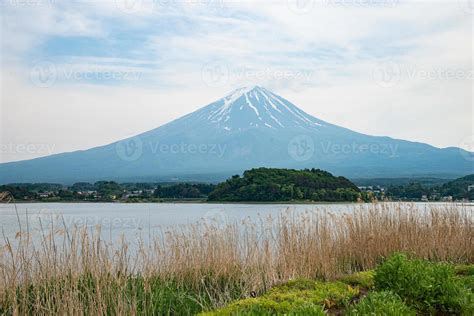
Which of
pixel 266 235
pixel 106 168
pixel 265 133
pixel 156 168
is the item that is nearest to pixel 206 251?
pixel 266 235

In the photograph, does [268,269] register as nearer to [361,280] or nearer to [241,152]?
[361,280]

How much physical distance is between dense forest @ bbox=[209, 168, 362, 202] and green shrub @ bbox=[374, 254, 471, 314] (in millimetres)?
27810

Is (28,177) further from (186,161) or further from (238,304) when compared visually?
(238,304)

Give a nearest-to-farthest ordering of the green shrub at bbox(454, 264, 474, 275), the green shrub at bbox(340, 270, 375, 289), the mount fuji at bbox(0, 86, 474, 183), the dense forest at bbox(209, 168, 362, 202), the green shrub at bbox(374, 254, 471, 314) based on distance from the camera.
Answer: the green shrub at bbox(374, 254, 471, 314) < the green shrub at bbox(340, 270, 375, 289) < the green shrub at bbox(454, 264, 474, 275) < the dense forest at bbox(209, 168, 362, 202) < the mount fuji at bbox(0, 86, 474, 183)

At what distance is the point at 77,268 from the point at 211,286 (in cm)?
192

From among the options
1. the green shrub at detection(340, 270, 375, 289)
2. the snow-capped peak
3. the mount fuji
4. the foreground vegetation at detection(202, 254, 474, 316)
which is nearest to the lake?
the foreground vegetation at detection(202, 254, 474, 316)

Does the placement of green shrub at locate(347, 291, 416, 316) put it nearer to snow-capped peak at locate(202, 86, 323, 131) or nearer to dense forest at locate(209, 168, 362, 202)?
dense forest at locate(209, 168, 362, 202)

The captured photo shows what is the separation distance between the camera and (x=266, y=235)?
9.00 m

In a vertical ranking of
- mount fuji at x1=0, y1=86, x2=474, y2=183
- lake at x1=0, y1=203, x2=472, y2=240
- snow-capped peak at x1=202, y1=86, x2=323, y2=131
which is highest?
snow-capped peak at x1=202, y1=86, x2=323, y2=131

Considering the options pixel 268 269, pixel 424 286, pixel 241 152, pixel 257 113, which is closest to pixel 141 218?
pixel 268 269

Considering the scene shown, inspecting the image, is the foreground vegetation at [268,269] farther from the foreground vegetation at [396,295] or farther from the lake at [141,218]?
the lake at [141,218]

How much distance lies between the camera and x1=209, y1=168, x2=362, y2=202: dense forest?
36281mm

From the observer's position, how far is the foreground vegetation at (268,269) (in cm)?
558

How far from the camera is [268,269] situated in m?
7.64
